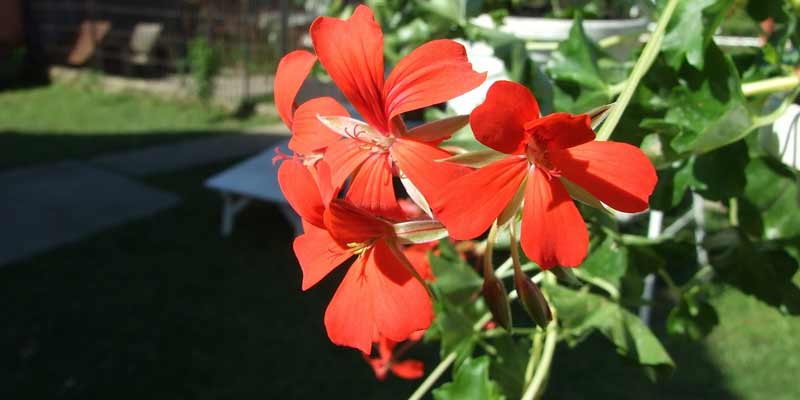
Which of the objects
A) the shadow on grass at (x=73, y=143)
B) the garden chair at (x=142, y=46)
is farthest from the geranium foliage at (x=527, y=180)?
the garden chair at (x=142, y=46)

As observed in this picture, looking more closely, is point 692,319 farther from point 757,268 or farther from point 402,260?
point 402,260

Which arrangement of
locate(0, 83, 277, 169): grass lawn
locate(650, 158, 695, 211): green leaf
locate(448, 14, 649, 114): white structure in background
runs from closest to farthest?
locate(650, 158, 695, 211): green leaf < locate(448, 14, 649, 114): white structure in background < locate(0, 83, 277, 169): grass lawn

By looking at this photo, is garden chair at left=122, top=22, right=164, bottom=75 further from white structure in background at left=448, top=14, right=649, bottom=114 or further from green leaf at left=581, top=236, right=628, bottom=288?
green leaf at left=581, top=236, right=628, bottom=288

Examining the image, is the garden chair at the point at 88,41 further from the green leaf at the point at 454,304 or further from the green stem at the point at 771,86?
the green stem at the point at 771,86

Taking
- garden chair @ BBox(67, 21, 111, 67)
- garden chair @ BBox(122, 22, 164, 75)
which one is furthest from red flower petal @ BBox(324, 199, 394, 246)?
garden chair @ BBox(67, 21, 111, 67)

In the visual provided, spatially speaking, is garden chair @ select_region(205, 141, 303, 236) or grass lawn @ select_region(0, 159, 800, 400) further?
garden chair @ select_region(205, 141, 303, 236)

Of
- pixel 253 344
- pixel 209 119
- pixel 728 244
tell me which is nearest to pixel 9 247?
pixel 253 344
